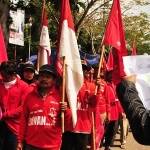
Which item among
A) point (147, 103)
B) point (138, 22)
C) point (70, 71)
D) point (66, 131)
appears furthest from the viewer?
point (138, 22)

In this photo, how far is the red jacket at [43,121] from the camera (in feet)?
22.6

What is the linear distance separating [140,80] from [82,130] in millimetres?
5253

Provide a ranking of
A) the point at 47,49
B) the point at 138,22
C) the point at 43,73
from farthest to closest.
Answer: the point at 138,22 < the point at 47,49 < the point at 43,73

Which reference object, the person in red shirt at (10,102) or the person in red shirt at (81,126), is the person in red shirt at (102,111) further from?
the person in red shirt at (10,102)

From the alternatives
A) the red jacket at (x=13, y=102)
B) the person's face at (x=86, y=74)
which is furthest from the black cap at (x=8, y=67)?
the person's face at (x=86, y=74)

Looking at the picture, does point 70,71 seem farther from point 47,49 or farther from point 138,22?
point 138,22

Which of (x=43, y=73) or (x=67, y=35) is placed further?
(x=67, y=35)

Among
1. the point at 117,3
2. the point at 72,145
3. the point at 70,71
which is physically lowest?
the point at 72,145

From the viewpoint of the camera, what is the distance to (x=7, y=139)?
8750mm

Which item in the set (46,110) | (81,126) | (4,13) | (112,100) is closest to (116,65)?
(81,126)

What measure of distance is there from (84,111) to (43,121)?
165 centimetres

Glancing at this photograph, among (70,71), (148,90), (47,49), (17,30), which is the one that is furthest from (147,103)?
(17,30)

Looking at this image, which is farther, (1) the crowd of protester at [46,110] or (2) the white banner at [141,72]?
(1) the crowd of protester at [46,110]

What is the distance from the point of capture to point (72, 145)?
8375 mm
